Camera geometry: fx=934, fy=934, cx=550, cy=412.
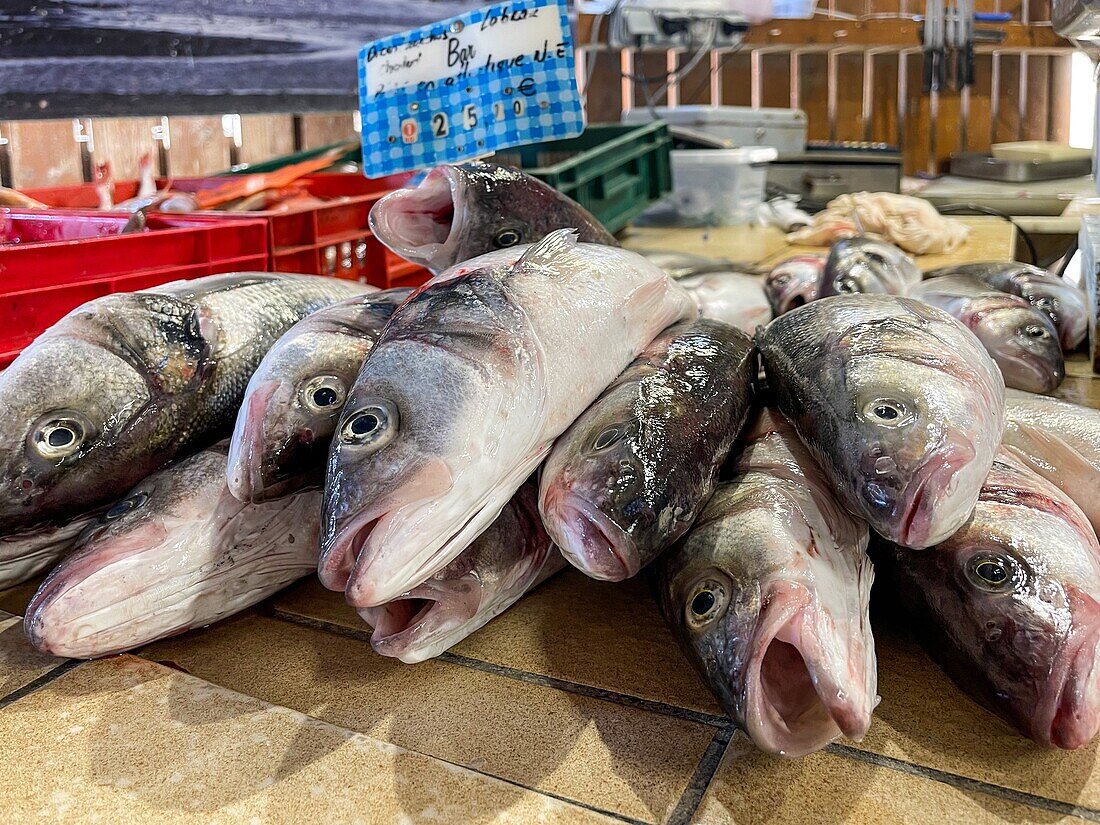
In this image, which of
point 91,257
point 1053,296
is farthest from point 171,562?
point 1053,296

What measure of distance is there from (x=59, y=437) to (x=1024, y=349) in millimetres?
2077

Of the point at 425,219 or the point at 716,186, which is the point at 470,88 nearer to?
the point at 425,219

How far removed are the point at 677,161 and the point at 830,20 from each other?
555 cm

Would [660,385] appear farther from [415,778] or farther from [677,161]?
[677,161]

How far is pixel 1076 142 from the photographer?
36.5ft

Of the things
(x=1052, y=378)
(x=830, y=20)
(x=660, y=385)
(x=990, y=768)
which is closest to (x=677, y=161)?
(x=1052, y=378)

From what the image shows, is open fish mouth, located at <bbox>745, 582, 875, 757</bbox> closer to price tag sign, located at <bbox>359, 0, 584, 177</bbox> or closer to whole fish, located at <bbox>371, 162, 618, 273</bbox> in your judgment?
whole fish, located at <bbox>371, 162, 618, 273</bbox>

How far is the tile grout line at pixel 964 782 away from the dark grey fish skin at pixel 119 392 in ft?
3.69

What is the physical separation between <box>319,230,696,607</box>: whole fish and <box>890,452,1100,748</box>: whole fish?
57 centimetres

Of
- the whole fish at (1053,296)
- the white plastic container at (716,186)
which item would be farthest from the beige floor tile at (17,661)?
the white plastic container at (716,186)

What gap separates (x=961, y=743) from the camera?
3.94ft

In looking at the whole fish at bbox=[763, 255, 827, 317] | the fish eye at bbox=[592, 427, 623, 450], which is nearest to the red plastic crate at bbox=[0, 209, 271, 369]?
the fish eye at bbox=[592, 427, 623, 450]

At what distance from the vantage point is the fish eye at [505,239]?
1.93 m

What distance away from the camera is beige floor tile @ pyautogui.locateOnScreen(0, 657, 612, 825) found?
1112mm
